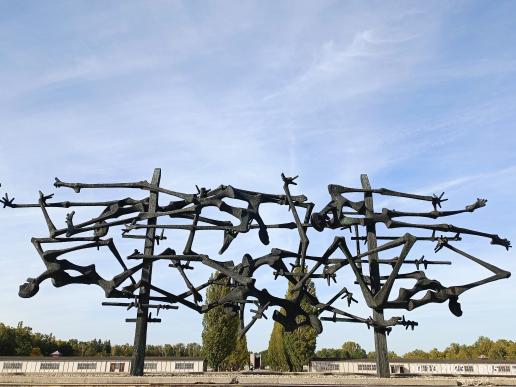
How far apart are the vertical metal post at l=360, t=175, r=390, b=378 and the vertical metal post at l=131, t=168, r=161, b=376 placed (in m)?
6.56

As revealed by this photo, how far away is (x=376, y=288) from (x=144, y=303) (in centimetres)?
677

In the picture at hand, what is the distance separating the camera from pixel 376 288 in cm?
1380

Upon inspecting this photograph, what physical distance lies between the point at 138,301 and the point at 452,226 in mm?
9832

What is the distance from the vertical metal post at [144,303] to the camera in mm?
13266

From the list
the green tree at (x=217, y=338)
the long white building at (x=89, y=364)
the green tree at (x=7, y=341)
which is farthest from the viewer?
the green tree at (x=7, y=341)

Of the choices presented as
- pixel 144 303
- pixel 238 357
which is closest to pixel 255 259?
pixel 144 303

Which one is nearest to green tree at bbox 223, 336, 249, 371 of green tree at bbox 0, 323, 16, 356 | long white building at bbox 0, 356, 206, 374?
long white building at bbox 0, 356, 206, 374

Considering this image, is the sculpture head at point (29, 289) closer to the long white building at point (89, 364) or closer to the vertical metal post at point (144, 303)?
the vertical metal post at point (144, 303)

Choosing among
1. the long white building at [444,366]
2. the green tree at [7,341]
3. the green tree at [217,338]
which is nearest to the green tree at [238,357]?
the green tree at [217,338]

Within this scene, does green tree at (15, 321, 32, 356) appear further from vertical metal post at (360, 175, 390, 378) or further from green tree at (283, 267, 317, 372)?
vertical metal post at (360, 175, 390, 378)

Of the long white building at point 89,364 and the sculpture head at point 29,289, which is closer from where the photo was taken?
the sculpture head at point 29,289

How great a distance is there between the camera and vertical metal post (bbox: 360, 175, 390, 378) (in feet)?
43.5

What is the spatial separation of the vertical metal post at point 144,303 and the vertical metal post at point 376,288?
6.56 m

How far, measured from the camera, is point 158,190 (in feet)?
47.5
